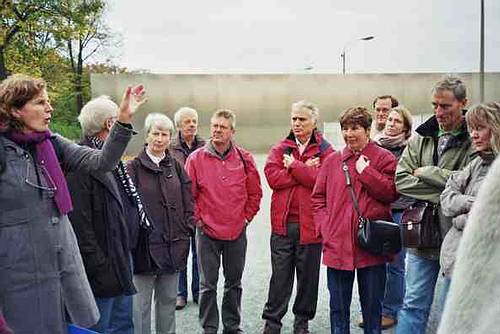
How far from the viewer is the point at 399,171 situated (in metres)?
3.44

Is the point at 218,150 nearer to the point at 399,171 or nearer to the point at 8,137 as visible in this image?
the point at 399,171

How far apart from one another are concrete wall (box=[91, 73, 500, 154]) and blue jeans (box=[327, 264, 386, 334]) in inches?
613

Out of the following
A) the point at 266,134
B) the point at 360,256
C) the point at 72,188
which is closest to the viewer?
the point at 72,188

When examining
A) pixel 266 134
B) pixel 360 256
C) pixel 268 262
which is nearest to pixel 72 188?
pixel 360 256

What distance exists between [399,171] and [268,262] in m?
3.27

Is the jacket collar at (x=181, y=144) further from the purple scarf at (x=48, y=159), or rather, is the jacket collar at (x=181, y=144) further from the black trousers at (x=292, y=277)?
the purple scarf at (x=48, y=159)

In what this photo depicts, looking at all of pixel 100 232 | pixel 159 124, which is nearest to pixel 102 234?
pixel 100 232

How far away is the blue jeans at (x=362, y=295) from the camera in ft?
12.2

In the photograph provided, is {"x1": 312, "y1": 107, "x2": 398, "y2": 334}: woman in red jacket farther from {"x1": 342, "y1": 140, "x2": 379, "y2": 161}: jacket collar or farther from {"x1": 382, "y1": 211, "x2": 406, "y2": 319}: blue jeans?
{"x1": 382, "y1": 211, "x2": 406, "y2": 319}: blue jeans

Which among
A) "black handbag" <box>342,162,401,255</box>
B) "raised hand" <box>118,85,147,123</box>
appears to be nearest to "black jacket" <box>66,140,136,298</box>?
"raised hand" <box>118,85,147,123</box>

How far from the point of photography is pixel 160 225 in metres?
3.83

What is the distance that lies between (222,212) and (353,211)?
107 cm

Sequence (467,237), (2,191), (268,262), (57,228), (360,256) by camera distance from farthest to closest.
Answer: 1. (268,262)
2. (360,256)
3. (57,228)
4. (2,191)
5. (467,237)

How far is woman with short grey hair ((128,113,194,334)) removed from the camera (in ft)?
12.3
